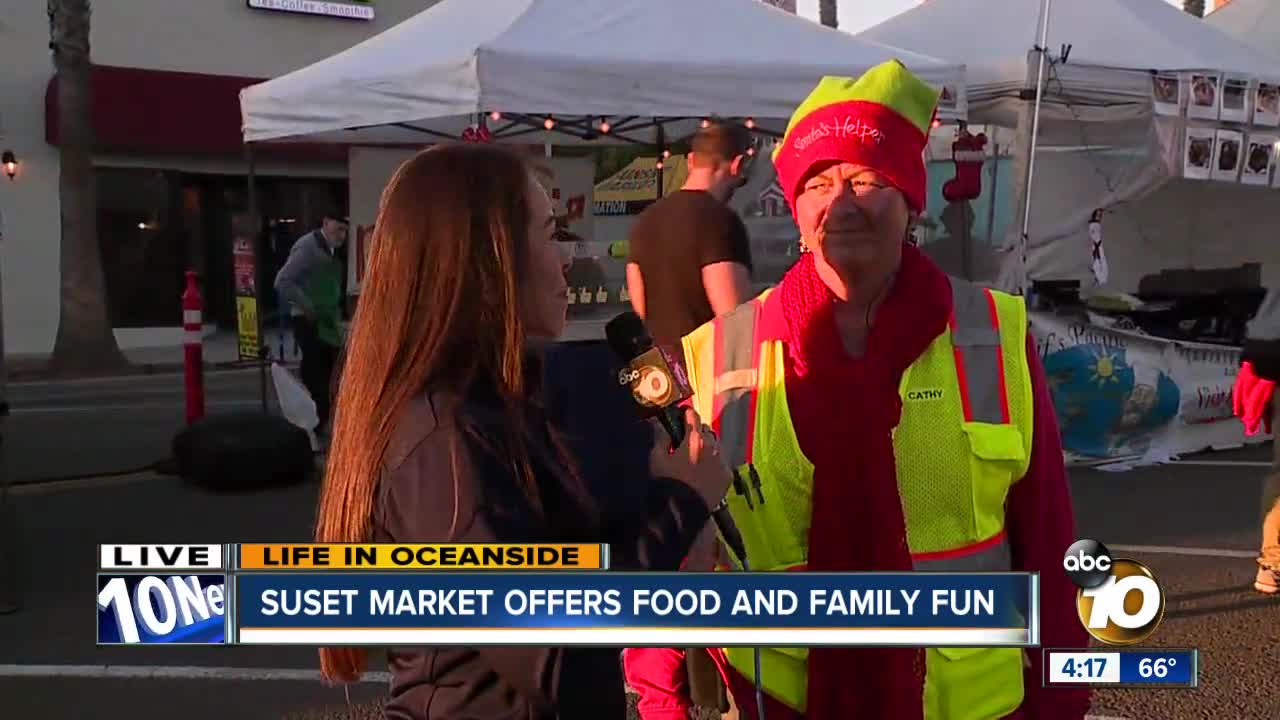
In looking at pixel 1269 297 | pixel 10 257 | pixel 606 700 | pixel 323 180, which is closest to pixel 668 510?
pixel 606 700

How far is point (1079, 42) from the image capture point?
9469mm

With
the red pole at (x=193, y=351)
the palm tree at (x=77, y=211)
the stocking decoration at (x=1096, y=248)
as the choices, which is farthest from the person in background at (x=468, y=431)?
the palm tree at (x=77, y=211)

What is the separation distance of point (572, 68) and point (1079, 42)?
460 centimetres

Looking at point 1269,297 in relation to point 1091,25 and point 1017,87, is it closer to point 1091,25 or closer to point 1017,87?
point 1091,25

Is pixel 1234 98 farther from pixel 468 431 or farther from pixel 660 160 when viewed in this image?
pixel 468 431

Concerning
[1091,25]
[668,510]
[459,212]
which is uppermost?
[1091,25]

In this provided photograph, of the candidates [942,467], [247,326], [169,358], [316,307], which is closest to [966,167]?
[316,307]

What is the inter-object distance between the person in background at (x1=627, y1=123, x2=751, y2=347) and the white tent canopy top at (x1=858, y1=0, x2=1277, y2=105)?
5.27m

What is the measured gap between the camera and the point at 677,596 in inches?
68.8

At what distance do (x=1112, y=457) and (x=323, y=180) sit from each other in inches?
658

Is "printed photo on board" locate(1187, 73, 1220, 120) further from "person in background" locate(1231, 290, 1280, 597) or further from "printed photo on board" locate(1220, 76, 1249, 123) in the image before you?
"person in background" locate(1231, 290, 1280, 597)

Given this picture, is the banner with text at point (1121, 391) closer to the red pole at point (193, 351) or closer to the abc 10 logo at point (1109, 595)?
the red pole at point (193, 351)

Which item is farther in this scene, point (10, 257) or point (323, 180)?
point (323, 180)

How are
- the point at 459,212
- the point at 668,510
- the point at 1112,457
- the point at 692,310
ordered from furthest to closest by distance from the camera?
the point at 1112,457 → the point at 692,310 → the point at 668,510 → the point at 459,212
